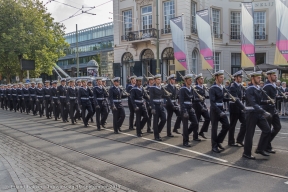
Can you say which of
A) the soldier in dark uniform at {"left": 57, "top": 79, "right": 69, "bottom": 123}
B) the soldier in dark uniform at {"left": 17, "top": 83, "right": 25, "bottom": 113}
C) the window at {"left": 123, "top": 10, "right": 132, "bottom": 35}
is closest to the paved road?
the soldier in dark uniform at {"left": 57, "top": 79, "right": 69, "bottom": 123}

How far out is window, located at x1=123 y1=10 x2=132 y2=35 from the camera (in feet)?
105

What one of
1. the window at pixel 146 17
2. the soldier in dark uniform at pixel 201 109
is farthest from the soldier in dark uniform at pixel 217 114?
the window at pixel 146 17

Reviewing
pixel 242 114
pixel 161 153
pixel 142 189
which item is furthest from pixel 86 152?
pixel 242 114

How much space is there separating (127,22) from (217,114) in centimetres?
2550

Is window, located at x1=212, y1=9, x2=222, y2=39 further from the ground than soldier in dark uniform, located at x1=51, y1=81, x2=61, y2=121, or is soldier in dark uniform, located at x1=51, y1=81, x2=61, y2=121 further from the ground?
window, located at x1=212, y1=9, x2=222, y2=39

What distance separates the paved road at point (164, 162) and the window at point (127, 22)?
22.6 meters

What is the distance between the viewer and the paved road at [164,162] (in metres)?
5.68

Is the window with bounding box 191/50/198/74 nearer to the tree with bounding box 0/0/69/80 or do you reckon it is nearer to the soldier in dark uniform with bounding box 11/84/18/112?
the tree with bounding box 0/0/69/80

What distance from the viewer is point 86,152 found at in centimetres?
842

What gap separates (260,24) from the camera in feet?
104

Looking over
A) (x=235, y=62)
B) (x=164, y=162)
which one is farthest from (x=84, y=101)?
(x=235, y=62)

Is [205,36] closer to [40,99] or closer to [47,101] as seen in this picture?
[47,101]

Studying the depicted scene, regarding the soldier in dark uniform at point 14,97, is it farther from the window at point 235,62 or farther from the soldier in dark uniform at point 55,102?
the window at point 235,62

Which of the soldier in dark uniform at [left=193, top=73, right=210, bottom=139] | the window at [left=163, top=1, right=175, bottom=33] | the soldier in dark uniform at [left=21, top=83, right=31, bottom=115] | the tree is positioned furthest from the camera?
the window at [left=163, top=1, right=175, bottom=33]
